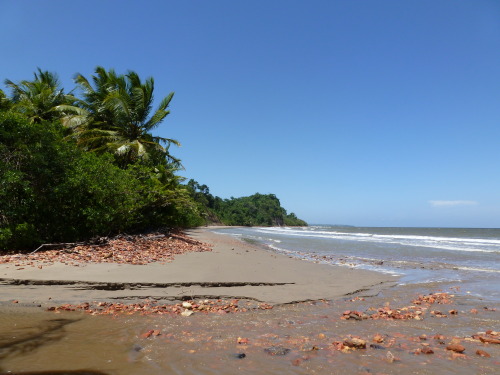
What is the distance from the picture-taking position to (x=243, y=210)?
99000 mm

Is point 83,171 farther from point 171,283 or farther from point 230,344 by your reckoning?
point 230,344

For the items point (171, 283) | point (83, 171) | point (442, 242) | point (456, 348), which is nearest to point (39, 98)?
point (83, 171)

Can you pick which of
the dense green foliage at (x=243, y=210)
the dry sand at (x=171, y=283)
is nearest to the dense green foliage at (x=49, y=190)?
the dry sand at (x=171, y=283)

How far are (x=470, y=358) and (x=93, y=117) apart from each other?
20635 mm

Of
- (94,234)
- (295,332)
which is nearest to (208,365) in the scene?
(295,332)

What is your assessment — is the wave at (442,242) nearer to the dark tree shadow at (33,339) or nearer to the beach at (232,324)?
the beach at (232,324)

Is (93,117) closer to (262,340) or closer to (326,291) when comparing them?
(326,291)

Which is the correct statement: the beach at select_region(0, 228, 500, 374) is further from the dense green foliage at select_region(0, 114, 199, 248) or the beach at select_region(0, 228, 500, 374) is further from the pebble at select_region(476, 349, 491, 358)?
the dense green foliage at select_region(0, 114, 199, 248)

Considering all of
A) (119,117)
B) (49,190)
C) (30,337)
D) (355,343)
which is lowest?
(30,337)

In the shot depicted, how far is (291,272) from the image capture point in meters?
8.73

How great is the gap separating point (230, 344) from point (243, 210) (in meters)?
95.4

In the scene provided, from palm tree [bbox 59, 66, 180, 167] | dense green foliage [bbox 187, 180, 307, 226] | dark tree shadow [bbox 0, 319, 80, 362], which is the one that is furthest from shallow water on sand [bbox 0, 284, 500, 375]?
dense green foliage [bbox 187, 180, 307, 226]

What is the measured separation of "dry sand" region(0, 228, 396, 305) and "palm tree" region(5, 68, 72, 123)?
1516 centimetres

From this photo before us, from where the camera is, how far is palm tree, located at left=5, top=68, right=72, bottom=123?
749 inches
